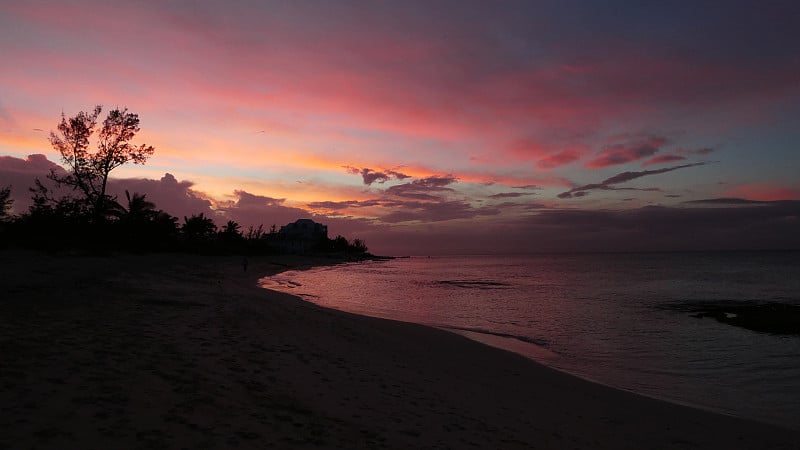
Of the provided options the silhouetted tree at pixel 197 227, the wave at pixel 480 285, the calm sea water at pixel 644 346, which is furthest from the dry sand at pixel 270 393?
the silhouetted tree at pixel 197 227

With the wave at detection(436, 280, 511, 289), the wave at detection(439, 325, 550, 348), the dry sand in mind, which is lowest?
the wave at detection(436, 280, 511, 289)

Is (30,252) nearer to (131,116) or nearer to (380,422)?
(131,116)

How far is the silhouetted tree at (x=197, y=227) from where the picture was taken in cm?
8175

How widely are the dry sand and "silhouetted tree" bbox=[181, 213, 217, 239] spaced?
7247cm

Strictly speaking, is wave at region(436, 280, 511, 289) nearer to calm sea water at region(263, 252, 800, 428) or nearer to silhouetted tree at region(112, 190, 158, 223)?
calm sea water at region(263, 252, 800, 428)

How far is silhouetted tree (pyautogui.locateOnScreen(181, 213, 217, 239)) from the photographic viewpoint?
8175 cm

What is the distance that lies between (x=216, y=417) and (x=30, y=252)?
34.1 metres

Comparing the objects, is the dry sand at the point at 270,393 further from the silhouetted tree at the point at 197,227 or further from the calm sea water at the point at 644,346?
the silhouetted tree at the point at 197,227

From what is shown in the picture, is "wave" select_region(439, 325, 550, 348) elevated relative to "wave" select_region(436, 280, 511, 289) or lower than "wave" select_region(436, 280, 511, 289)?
elevated

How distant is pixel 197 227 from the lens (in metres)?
83.5

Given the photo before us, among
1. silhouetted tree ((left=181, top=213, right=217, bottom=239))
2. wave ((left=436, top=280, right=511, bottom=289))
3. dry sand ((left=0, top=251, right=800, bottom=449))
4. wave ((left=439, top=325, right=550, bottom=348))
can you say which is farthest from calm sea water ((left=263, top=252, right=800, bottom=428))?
silhouetted tree ((left=181, top=213, right=217, bottom=239))

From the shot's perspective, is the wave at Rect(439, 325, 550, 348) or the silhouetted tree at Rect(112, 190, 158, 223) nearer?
the wave at Rect(439, 325, 550, 348)

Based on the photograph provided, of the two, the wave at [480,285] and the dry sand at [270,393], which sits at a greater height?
the dry sand at [270,393]

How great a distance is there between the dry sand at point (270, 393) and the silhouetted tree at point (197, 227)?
7247 cm
